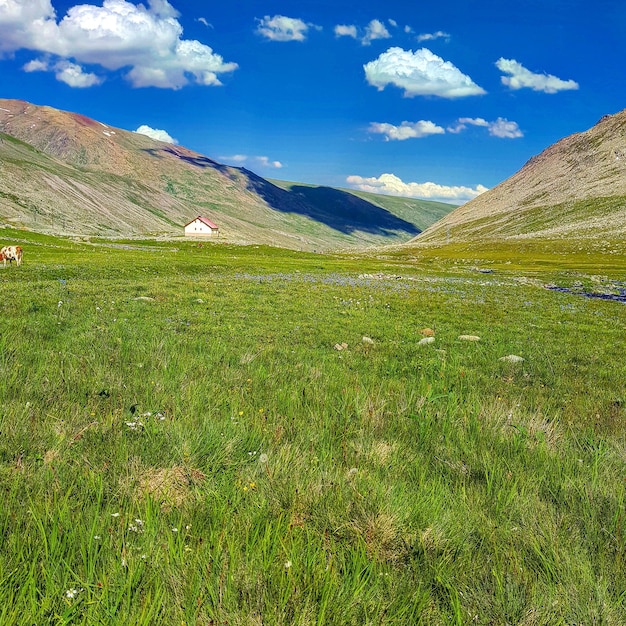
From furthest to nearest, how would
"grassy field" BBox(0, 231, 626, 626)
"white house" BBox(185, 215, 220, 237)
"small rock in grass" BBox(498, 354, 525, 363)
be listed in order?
"white house" BBox(185, 215, 220, 237), "small rock in grass" BBox(498, 354, 525, 363), "grassy field" BBox(0, 231, 626, 626)

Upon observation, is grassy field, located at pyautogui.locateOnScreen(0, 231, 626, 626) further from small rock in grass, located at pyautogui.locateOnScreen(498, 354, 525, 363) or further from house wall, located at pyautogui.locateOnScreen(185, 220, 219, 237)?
house wall, located at pyautogui.locateOnScreen(185, 220, 219, 237)

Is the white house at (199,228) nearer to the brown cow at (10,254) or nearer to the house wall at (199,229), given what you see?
the house wall at (199,229)

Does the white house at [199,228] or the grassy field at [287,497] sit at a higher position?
the white house at [199,228]

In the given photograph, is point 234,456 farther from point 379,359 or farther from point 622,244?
point 622,244

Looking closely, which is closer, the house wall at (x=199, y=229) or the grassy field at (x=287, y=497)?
the grassy field at (x=287, y=497)

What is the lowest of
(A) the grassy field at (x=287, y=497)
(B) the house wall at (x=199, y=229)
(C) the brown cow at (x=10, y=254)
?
(A) the grassy field at (x=287, y=497)

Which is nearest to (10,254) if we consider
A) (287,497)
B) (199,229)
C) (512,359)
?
(512,359)

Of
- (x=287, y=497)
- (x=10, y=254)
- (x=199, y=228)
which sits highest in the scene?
(x=199, y=228)

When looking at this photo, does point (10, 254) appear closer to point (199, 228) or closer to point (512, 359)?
point (512, 359)

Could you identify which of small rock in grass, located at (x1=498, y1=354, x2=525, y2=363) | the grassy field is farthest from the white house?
the grassy field

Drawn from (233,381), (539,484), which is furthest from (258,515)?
(233,381)

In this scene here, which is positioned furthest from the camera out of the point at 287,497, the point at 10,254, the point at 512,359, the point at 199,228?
the point at 199,228

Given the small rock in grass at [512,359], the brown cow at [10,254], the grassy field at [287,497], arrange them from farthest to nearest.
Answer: the brown cow at [10,254]
the small rock in grass at [512,359]
the grassy field at [287,497]

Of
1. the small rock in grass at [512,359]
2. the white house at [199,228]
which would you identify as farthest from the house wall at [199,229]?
the small rock in grass at [512,359]
